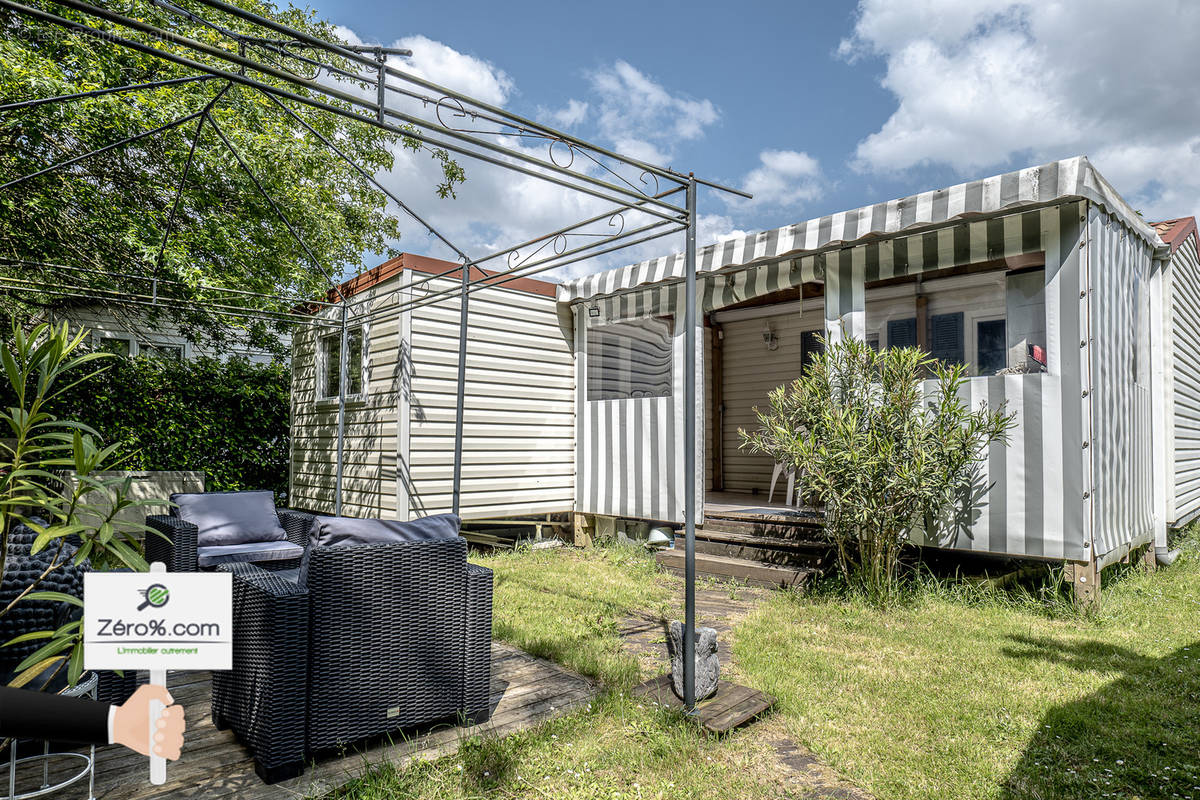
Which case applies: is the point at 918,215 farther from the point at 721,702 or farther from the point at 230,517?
the point at 230,517

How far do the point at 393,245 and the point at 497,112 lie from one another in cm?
1261

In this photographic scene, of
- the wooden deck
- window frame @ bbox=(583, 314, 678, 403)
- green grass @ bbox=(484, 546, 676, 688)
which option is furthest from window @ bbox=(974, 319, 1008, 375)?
the wooden deck

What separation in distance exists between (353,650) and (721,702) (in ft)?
5.44

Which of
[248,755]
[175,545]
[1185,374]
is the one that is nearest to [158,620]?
[248,755]

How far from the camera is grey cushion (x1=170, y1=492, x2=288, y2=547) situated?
179 inches

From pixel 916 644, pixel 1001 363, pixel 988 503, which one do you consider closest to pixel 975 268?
pixel 1001 363

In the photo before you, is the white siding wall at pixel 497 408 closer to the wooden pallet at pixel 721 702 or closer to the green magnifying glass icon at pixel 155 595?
the wooden pallet at pixel 721 702

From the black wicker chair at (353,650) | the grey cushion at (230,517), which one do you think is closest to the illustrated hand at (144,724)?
the black wicker chair at (353,650)

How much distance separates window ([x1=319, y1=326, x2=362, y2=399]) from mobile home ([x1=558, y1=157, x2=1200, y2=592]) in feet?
8.02

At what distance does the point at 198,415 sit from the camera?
26.8 ft

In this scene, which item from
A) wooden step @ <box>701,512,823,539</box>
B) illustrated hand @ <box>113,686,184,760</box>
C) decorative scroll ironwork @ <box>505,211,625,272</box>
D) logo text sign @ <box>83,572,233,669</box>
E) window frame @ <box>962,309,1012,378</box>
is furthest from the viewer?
wooden step @ <box>701,512,823,539</box>

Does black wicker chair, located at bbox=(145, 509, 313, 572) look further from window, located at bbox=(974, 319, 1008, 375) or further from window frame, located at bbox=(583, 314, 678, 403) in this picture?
window, located at bbox=(974, 319, 1008, 375)

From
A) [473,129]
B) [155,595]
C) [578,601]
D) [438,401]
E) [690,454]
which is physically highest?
[473,129]

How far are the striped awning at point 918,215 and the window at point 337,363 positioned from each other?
3261mm
